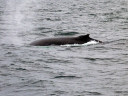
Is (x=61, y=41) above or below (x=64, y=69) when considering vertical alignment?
above

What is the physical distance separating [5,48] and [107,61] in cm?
693

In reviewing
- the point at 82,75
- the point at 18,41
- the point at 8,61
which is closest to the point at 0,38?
the point at 18,41

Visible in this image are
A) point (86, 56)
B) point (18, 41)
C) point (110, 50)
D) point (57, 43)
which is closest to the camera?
point (86, 56)

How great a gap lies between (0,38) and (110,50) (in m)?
9.10

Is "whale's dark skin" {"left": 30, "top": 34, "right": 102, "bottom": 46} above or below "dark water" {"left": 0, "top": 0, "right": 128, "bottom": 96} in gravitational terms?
above

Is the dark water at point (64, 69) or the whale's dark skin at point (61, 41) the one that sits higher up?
the whale's dark skin at point (61, 41)

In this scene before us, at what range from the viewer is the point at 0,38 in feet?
98.7

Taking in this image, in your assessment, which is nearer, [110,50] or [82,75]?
[82,75]

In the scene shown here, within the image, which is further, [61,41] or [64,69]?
[61,41]

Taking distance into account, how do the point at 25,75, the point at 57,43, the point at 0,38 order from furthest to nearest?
1. the point at 0,38
2. the point at 57,43
3. the point at 25,75

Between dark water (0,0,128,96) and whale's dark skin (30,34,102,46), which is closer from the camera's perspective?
dark water (0,0,128,96)

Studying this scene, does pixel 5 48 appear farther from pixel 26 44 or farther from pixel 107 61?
pixel 107 61

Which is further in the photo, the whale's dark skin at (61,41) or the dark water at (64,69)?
the whale's dark skin at (61,41)

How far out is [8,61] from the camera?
20875 mm
